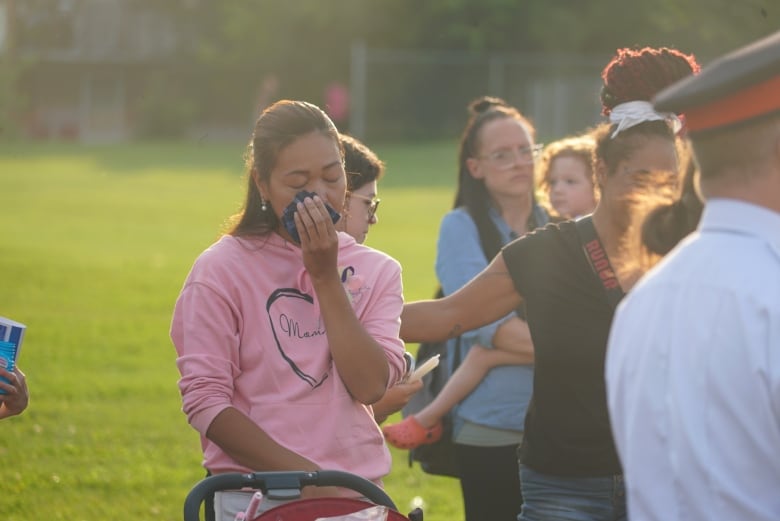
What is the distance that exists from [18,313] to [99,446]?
22.2 ft

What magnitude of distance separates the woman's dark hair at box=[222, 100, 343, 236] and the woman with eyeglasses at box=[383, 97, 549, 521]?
5.30ft

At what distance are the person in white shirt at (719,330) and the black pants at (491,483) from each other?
301cm

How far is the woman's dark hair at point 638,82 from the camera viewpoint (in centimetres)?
415

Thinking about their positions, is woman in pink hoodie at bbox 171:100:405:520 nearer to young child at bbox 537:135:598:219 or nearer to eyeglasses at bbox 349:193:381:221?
eyeglasses at bbox 349:193:381:221

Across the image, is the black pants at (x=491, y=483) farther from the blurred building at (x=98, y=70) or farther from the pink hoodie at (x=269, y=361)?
the blurred building at (x=98, y=70)

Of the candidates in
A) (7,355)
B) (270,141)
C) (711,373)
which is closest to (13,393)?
(7,355)

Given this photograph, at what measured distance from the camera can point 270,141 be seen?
3.97 metres

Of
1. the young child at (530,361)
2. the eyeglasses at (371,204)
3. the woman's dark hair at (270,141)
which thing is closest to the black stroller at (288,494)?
the woman's dark hair at (270,141)

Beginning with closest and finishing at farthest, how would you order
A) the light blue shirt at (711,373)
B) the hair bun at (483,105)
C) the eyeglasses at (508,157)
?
the light blue shirt at (711,373) → the eyeglasses at (508,157) → the hair bun at (483,105)

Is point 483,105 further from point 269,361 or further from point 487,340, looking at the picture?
point 269,361

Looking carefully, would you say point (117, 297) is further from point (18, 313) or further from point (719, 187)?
point (719, 187)

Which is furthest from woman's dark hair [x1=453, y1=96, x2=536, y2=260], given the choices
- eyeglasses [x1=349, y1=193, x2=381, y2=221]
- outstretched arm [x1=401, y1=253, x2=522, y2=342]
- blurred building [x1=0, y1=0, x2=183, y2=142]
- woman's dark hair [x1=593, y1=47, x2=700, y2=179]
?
blurred building [x1=0, y1=0, x2=183, y2=142]

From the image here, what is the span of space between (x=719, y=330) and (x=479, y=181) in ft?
12.8

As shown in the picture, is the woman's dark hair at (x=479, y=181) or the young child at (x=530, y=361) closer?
the young child at (x=530, y=361)
